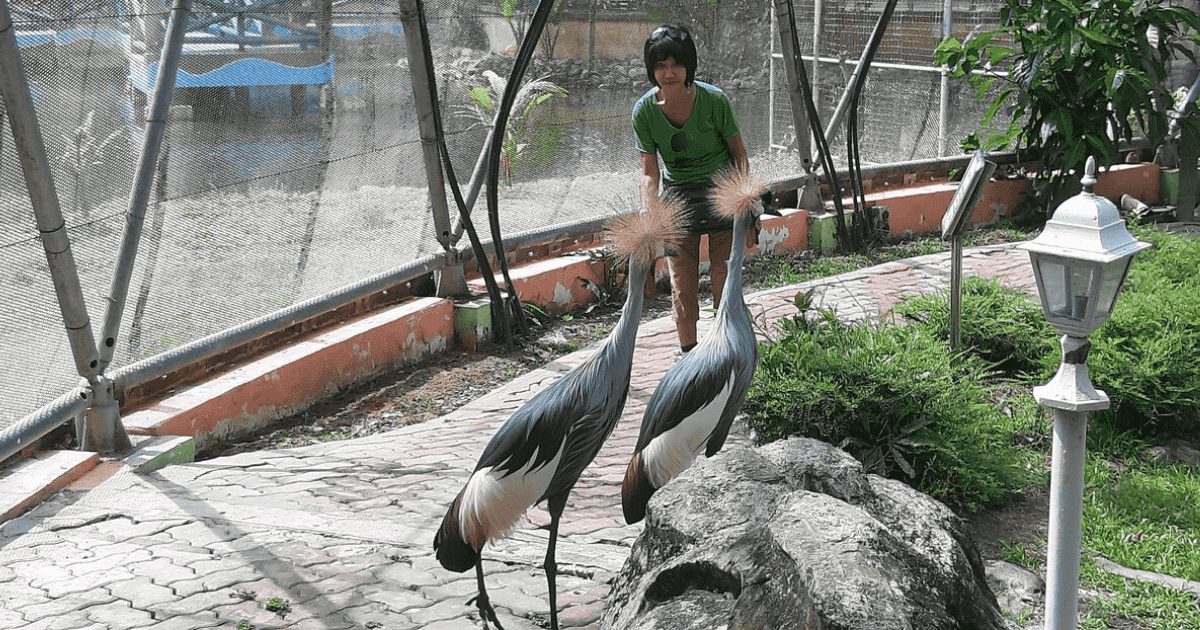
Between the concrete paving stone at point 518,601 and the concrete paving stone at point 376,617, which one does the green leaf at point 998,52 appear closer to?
the concrete paving stone at point 518,601

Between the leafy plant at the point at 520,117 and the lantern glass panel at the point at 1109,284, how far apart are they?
16.8 feet

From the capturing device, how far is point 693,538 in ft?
10.4

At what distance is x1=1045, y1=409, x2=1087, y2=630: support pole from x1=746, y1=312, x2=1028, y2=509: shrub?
1.95m

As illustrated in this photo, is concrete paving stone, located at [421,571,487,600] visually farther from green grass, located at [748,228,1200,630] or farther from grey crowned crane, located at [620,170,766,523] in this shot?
green grass, located at [748,228,1200,630]

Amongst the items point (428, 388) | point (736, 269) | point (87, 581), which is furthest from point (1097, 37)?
point (87, 581)

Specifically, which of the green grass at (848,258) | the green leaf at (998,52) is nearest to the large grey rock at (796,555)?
the green grass at (848,258)

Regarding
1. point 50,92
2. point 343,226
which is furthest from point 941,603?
point 343,226

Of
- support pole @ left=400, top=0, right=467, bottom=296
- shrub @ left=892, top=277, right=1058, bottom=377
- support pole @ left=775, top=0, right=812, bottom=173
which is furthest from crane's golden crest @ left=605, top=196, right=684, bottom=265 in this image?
support pole @ left=775, top=0, right=812, bottom=173

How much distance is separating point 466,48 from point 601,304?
6.08 feet

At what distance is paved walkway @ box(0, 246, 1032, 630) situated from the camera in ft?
Answer: 12.3

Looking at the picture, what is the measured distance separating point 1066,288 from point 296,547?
2.71 m

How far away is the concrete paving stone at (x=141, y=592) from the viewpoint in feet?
12.4

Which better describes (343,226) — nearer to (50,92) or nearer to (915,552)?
(50,92)

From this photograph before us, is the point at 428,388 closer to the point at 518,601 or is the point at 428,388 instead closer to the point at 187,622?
the point at 518,601
